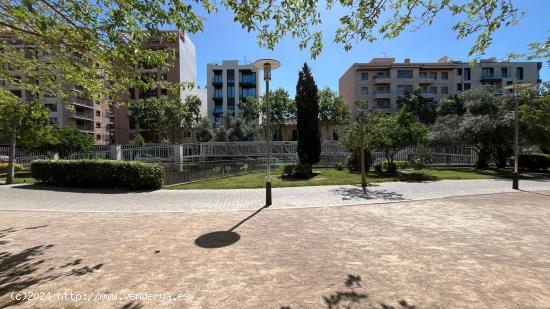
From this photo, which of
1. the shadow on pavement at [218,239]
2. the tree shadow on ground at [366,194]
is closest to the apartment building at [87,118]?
the tree shadow on ground at [366,194]

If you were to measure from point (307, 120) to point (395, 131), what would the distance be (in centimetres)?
503

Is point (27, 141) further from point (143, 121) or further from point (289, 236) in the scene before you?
point (143, 121)

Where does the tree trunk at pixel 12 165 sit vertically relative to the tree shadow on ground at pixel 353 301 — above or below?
above

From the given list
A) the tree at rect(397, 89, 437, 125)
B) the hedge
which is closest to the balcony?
the tree at rect(397, 89, 437, 125)

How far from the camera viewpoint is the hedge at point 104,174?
11.6 meters

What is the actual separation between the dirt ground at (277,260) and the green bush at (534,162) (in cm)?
1871

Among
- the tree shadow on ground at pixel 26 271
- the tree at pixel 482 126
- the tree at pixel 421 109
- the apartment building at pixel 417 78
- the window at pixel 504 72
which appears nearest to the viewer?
the tree shadow on ground at pixel 26 271

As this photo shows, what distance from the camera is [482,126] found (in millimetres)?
18391

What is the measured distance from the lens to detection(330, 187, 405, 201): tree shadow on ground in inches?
387

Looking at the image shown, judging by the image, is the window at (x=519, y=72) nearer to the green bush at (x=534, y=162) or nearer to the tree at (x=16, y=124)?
the green bush at (x=534, y=162)

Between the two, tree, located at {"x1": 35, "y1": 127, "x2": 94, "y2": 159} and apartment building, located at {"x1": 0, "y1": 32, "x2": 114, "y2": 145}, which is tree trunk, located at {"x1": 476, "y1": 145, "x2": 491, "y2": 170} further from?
apartment building, located at {"x1": 0, "y1": 32, "x2": 114, "y2": 145}

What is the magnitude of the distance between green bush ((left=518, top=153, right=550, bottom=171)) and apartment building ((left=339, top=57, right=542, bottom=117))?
32042 mm

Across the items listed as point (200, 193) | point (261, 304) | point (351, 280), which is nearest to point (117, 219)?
point (200, 193)

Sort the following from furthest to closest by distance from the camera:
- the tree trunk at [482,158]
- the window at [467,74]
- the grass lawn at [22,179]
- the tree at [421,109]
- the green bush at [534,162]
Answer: the window at [467,74] → the tree at [421,109] → the tree trunk at [482,158] → the green bush at [534,162] → the grass lawn at [22,179]
